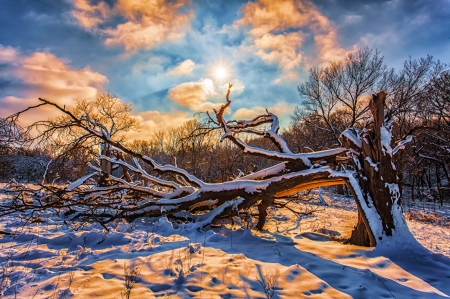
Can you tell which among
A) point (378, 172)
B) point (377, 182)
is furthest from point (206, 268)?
point (378, 172)

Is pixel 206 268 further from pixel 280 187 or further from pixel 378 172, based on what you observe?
pixel 378 172

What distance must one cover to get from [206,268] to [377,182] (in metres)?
3.68

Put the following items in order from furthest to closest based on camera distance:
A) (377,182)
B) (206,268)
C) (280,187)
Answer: (280,187)
(377,182)
(206,268)

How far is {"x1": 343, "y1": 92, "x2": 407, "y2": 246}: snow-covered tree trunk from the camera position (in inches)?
174

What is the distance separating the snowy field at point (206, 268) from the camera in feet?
8.23

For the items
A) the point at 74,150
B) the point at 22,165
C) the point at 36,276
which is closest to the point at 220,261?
the point at 36,276

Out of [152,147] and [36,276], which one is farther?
[152,147]

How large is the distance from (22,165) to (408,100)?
129 feet

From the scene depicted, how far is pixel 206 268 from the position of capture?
3068mm

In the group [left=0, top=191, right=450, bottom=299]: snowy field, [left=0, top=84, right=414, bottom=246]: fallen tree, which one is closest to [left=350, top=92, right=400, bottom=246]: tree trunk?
[left=0, top=84, right=414, bottom=246]: fallen tree

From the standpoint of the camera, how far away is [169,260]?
130 inches

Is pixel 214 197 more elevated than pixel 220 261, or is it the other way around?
pixel 214 197

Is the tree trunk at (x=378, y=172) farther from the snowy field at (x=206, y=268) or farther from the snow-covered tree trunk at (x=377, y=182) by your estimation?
the snowy field at (x=206, y=268)

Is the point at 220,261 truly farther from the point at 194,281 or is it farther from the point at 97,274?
the point at 97,274
